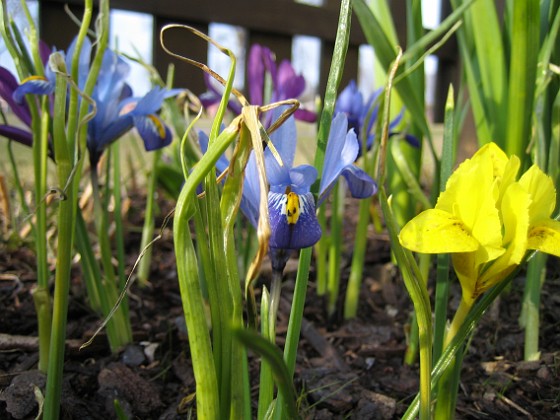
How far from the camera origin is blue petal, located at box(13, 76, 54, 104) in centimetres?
70

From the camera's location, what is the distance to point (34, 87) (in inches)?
27.8

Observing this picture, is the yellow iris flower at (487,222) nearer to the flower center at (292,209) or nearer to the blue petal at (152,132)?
the flower center at (292,209)

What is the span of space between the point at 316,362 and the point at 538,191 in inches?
21.5

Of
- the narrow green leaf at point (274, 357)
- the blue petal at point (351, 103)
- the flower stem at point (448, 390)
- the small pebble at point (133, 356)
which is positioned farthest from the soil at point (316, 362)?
the blue petal at point (351, 103)

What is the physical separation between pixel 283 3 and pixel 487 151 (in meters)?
2.21

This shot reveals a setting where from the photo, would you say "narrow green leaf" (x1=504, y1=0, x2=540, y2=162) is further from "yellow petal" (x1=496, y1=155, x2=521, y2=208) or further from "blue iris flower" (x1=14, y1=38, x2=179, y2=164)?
"blue iris flower" (x1=14, y1=38, x2=179, y2=164)

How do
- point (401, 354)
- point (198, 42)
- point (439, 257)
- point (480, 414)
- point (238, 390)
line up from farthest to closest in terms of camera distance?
point (198, 42)
point (401, 354)
point (480, 414)
point (439, 257)
point (238, 390)

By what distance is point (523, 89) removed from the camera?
0.84 m

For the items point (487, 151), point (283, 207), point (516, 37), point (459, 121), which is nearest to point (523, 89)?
point (516, 37)

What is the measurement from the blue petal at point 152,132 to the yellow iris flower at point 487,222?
526mm

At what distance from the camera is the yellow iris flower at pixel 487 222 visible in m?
0.47

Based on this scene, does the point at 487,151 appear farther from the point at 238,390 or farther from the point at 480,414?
the point at 480,414

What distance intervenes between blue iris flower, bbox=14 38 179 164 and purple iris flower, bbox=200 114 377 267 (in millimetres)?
307

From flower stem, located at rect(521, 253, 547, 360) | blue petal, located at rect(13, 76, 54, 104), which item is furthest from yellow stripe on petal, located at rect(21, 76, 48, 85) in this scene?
flower stem, located at rect(521, 253, 547, 360)
